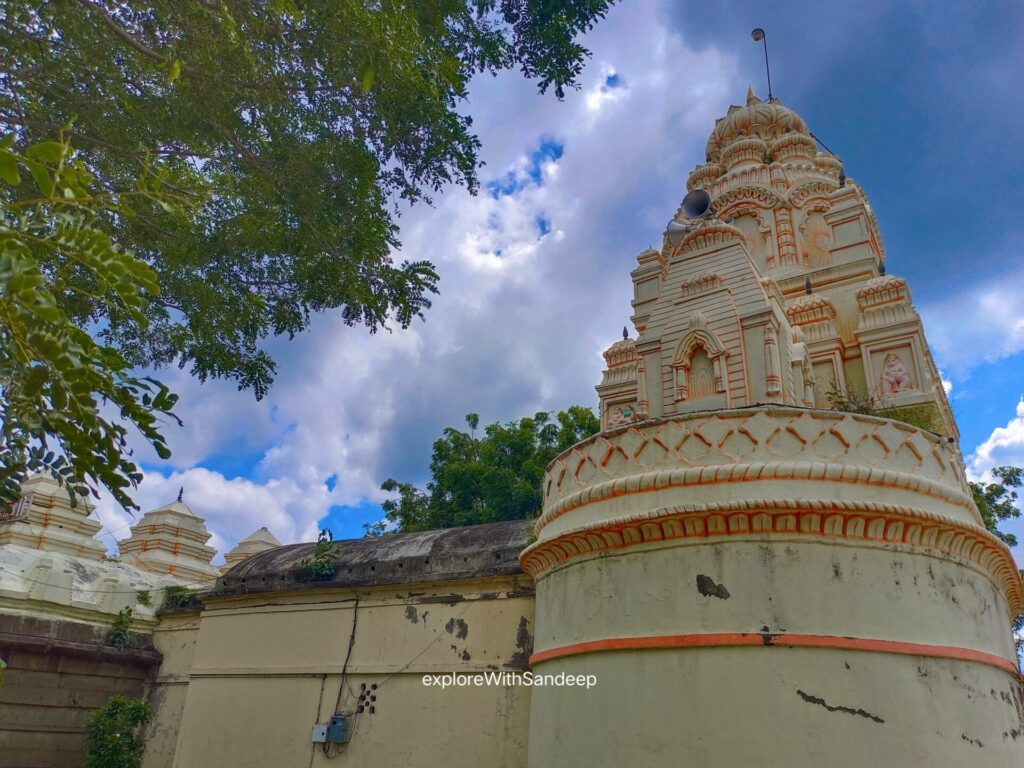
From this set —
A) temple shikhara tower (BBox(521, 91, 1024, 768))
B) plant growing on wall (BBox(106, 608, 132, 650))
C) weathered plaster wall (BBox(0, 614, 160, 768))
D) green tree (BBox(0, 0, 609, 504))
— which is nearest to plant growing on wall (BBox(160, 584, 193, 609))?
plant growing on wall (BBox(106, 608, 132, 650))

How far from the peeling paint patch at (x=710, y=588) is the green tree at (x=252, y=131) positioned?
4778mm

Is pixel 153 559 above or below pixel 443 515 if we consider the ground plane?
below

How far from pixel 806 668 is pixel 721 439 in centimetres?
194

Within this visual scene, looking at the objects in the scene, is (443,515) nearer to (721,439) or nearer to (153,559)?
(153,559)

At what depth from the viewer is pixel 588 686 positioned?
21.0 ft

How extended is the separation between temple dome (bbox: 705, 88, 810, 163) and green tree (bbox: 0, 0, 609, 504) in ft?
39.8

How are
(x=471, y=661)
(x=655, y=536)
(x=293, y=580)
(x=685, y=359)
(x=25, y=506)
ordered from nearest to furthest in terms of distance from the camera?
(x=655, y=536) → (x=471, y=661) → (x=293, y=580) → (x=685, y=359) → (x=25, y=506)

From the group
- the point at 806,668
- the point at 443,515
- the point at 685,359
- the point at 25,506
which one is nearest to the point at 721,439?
the point at 806,668

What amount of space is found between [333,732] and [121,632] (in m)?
5.05

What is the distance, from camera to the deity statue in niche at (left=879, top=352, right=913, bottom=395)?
12.8 metres

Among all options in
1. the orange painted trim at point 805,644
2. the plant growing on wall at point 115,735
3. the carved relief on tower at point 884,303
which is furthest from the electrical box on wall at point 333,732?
the carved relief on tower at point 884,303

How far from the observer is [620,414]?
15750 millimetres

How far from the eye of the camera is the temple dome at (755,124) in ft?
63.4

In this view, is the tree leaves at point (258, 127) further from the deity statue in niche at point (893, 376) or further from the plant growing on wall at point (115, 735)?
the deity statue in niche at point (893, 376)
